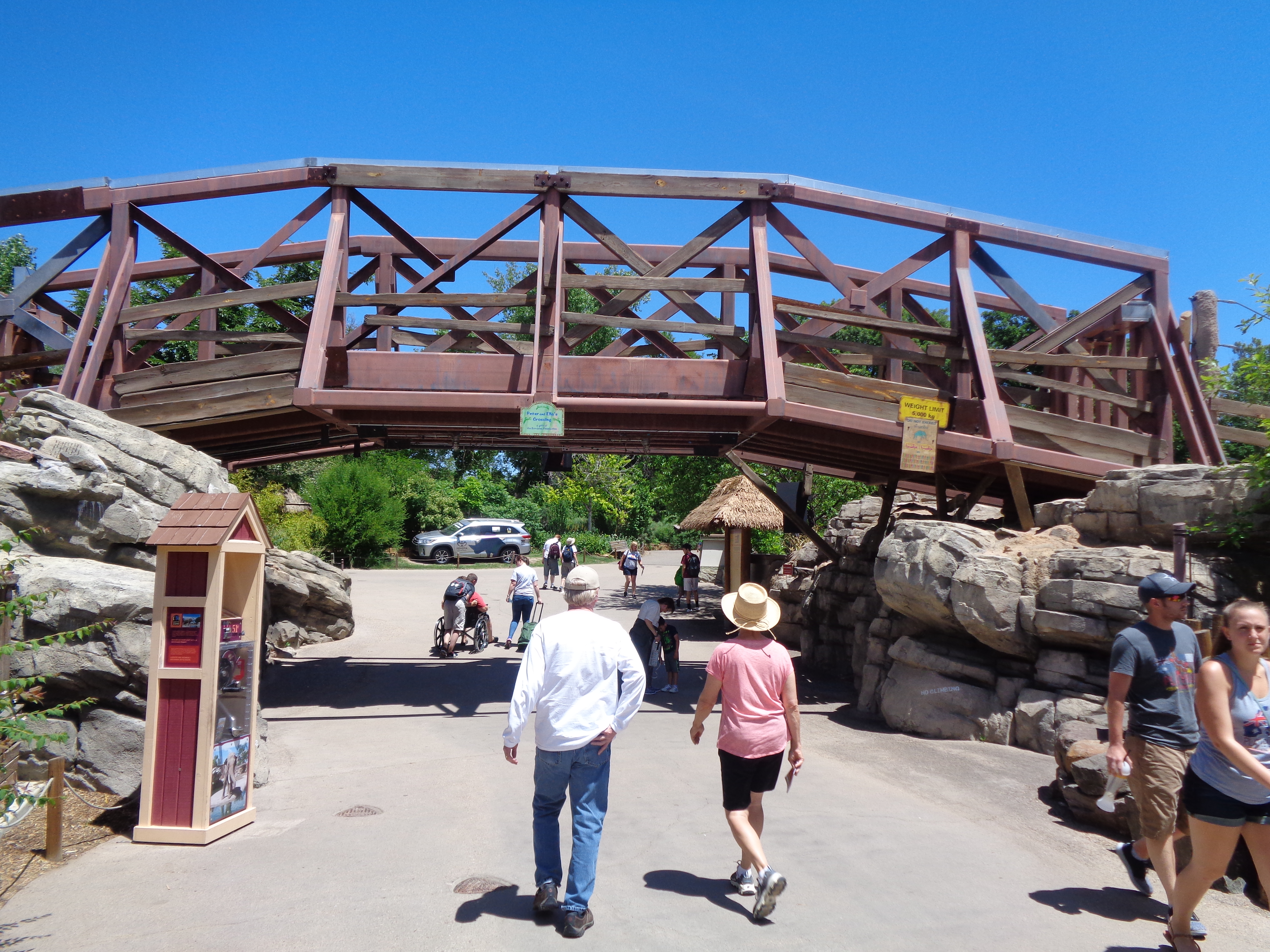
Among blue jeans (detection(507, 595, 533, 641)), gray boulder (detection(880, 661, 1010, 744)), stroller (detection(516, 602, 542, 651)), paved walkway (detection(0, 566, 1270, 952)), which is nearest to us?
paved walkway (detection(0, 566, 1270, 952))

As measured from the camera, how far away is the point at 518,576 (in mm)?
16266

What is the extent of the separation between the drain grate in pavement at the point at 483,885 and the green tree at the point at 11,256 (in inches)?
1551

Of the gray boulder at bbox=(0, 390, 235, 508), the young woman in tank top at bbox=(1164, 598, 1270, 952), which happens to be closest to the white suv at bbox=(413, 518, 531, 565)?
the gray boulder at bbox=(0, 390, 235, 508)

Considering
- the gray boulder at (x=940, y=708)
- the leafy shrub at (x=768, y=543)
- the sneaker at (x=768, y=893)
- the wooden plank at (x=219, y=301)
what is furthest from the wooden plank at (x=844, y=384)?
the leafy shrub at (x=768, y=543)

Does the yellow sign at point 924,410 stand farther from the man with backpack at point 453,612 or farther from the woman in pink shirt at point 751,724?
the man with backpack at point 453,612

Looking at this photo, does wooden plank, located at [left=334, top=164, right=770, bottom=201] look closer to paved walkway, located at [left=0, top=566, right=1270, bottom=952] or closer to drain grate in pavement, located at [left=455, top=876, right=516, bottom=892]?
→ paved walkway, located at [left=0, top=566, right=1270, bottom=952]

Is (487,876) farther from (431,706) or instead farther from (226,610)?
(431,706)

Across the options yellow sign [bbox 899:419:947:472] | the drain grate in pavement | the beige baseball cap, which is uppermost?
yellow sign [bbox 899:419:947:472]

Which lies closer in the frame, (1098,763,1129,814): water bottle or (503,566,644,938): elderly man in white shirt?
(503,566,644,938): elderly man in white shirt

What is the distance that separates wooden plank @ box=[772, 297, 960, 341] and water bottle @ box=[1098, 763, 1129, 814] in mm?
5763

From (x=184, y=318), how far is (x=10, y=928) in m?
8.52

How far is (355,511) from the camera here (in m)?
31.3

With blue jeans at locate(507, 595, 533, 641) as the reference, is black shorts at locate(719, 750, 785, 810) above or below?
above

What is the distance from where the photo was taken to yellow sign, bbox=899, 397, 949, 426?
403 inches
